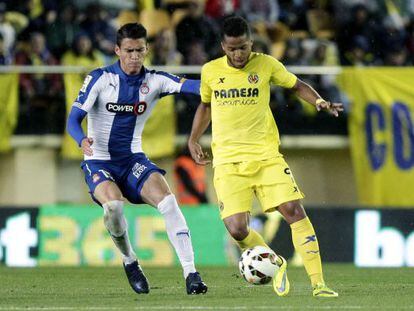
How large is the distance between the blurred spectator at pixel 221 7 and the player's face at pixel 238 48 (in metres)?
9.15

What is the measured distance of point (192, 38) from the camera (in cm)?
1842

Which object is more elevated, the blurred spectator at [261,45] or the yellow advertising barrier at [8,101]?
the blurred spectator at [261,45]

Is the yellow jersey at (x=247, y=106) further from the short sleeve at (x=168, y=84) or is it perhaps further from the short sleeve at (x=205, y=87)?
the short sleeve at (x=168, y=84)

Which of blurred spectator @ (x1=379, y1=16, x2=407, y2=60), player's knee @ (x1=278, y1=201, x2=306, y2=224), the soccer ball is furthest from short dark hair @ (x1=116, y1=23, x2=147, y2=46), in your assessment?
blurred spectator @ (x1=379, y1=16, x2=407, y2=60)

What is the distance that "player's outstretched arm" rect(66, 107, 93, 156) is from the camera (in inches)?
393

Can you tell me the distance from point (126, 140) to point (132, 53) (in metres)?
0.75

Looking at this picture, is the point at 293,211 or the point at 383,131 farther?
the point at 383,131

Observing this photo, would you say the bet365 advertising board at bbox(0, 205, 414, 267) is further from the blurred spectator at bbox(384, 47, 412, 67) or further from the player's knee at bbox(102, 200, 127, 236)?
the player's knee at bbox(102, 200, 127, 236)

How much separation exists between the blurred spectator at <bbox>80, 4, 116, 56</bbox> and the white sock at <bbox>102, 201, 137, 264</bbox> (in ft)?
24.8

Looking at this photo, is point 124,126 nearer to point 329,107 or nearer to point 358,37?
point 329,107

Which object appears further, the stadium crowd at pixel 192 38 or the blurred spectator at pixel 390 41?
the blurred spectator at pixel 390 41

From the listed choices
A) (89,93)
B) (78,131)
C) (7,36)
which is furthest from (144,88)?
(7,36)

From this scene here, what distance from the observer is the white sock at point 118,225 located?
1060 centimetres

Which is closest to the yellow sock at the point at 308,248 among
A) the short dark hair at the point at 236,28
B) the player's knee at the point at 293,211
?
the player's knee at the point at 293,211
